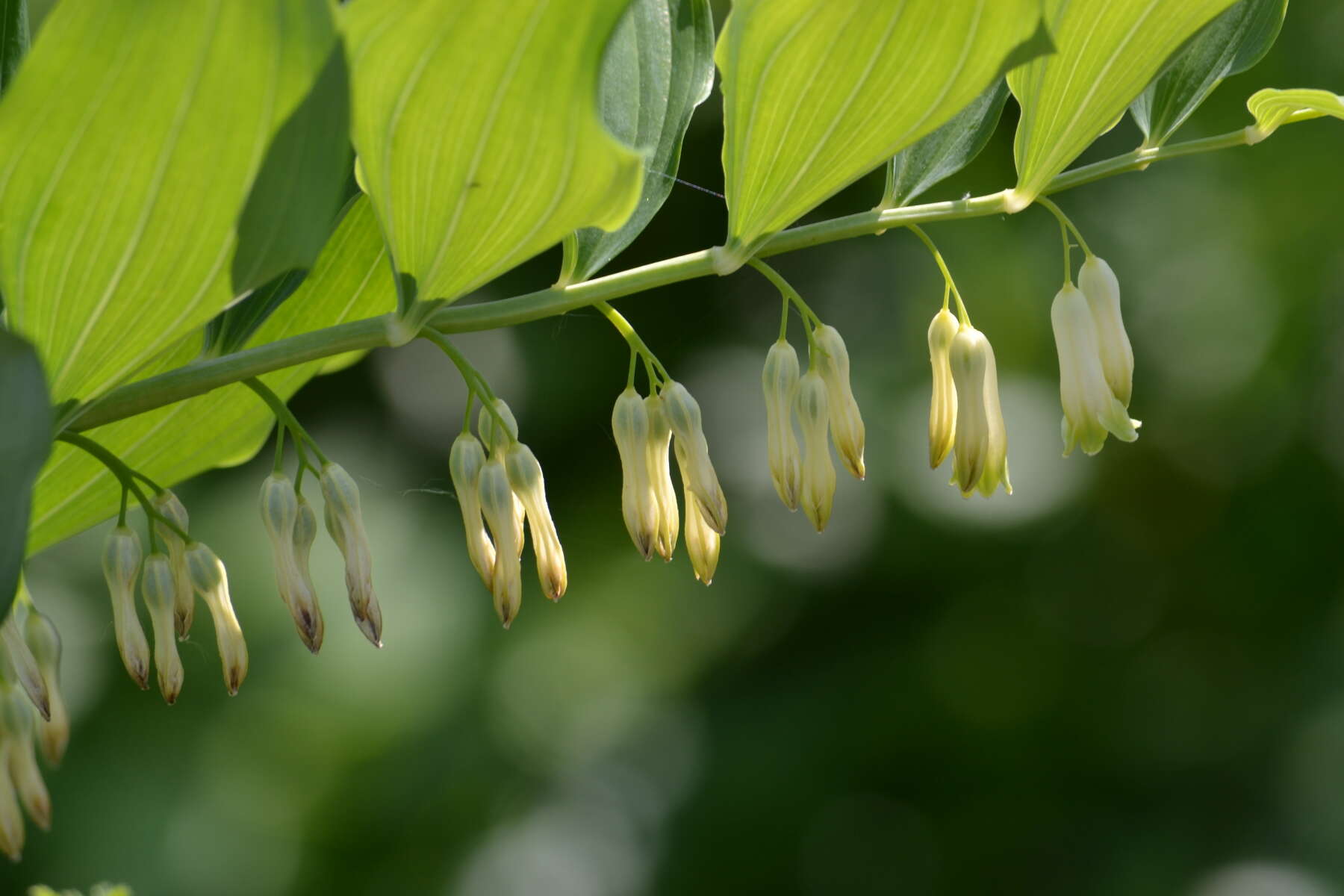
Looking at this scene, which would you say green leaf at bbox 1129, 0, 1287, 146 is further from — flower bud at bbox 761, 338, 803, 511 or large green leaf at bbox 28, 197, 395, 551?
large green leaf at bbox 28, 197, 395, 551

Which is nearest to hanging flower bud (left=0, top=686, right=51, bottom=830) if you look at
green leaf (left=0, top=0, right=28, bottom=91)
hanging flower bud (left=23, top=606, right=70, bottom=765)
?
hanging flower bud (left=23, top=606, right=70, bottom=765)

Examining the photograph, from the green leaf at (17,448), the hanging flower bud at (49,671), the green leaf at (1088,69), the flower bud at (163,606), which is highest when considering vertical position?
the green leaf at (1088,69)

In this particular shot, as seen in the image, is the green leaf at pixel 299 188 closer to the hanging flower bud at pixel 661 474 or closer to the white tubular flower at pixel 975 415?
the hanging flower bud at pixel 661 474

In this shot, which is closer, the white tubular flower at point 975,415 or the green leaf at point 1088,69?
the green leaf at point 1088,69

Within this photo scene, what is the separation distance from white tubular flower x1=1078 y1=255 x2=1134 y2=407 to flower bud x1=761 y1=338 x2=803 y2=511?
0.17 metres

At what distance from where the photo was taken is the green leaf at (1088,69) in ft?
1.73

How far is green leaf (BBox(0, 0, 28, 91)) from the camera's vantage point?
24.0 inches

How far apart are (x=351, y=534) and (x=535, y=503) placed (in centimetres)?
10

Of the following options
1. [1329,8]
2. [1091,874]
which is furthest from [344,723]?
[1329,8]

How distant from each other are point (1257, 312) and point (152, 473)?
2974mm

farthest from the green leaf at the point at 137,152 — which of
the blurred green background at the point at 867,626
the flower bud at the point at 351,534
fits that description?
the blurred green background at the point at 867,626

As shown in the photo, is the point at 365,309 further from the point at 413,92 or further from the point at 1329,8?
the point at 1329,8

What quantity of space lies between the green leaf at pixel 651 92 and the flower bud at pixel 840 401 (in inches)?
4.8

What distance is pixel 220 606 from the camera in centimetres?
61
